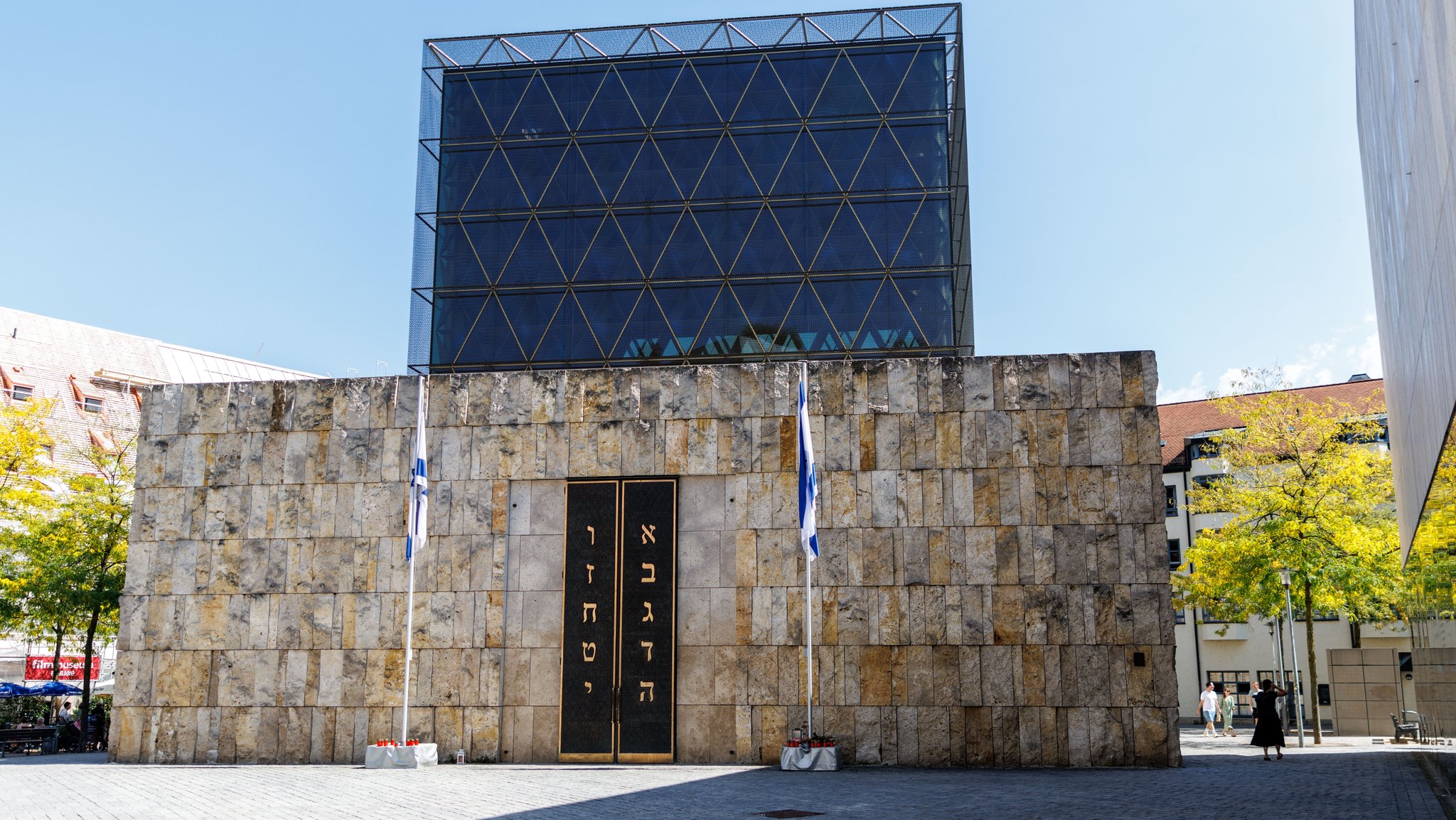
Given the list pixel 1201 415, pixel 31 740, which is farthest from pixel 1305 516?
pixel 31 740

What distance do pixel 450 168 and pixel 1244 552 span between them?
106ft

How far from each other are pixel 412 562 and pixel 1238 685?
47.8 m

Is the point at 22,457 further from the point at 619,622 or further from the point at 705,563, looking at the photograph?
the point at 705,563

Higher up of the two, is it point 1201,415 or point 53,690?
point 1201,415

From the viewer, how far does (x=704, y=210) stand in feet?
151

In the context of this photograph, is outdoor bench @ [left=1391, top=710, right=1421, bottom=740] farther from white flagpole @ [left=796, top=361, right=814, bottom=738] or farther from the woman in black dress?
white flagpole @ [left=796, top=361, right=814, bottom=738]

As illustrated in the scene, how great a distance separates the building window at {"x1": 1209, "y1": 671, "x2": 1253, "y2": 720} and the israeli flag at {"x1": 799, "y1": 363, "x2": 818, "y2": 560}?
43.2m

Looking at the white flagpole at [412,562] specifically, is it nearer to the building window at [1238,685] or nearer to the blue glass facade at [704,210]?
the blue glass facade at [704,210]

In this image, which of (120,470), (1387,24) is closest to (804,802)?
(1387,24)

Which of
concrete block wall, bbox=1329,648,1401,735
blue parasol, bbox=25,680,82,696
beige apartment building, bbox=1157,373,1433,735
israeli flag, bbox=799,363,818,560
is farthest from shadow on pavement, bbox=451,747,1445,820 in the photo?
beige apartment building, bbox=1157,373,1433,735

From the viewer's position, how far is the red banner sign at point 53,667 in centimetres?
5597

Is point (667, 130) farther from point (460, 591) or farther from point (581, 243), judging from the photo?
point (460, 591)

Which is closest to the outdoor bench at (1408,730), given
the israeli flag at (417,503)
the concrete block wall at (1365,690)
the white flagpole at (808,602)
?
the concrete block wall at (1365,690)

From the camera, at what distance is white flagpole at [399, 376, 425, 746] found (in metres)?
23.1
